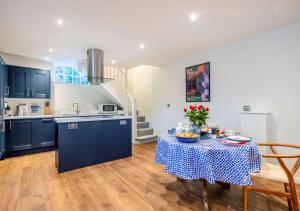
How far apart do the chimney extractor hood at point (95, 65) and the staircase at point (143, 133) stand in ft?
7.09

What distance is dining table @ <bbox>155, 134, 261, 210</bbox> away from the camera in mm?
1479

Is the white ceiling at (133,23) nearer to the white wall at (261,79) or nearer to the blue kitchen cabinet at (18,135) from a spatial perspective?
the white wall at (261,79)

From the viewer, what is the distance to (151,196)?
82.2 inches

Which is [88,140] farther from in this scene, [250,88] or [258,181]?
[250,88]

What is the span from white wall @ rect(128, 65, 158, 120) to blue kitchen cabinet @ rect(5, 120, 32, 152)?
3.45 metres

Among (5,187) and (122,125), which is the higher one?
(122,125)

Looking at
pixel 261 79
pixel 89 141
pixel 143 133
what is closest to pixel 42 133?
pixel 89 141

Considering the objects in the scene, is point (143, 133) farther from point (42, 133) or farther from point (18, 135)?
point (18, 135)

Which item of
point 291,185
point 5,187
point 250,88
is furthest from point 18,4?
point 250,88

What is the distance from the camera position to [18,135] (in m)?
3.73

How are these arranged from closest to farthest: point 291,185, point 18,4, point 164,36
→ point 291,185, point 18,4, point 164,36

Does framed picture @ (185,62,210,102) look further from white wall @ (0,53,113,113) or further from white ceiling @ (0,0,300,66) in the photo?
white wall @ (0,53,113,113)

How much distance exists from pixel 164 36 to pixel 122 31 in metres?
0.76

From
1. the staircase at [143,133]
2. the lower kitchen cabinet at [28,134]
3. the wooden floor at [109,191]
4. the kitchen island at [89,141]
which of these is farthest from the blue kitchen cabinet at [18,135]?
the staircase at [143,133]
